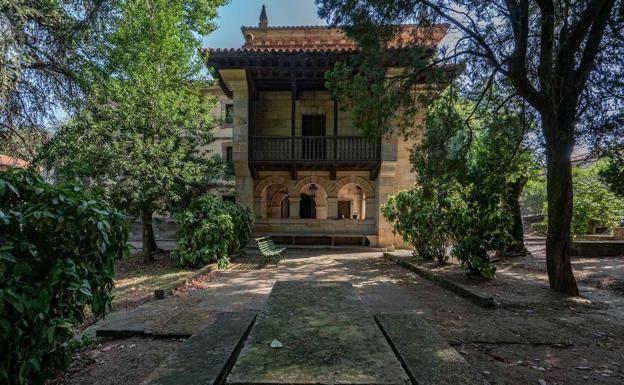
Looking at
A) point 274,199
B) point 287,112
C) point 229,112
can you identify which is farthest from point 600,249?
point 229,112

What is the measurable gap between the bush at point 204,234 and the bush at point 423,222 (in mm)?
4864

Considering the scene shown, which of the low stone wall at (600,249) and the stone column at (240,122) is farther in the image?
the stone column at (240,122)

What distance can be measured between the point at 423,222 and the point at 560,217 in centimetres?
Result: 321

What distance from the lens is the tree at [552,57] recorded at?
560 cm

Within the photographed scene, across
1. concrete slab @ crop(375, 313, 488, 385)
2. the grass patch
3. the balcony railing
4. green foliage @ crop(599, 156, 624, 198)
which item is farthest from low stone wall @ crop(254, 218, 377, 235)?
concrete slab @ crop(375, 313, 488, 385)

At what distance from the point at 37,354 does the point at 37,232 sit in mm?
Answer: 812

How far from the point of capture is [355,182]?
47.8 feet

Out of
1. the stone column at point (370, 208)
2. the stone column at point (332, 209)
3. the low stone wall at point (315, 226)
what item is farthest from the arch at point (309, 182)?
the stone column at point (370, 208)

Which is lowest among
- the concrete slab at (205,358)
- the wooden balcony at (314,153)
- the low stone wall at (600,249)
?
the low stone wall at (600,249)

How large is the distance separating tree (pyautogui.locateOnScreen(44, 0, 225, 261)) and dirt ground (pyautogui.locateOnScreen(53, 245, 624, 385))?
328 cm

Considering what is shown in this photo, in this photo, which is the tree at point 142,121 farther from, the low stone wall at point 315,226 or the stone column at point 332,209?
the stone column at point 332,209

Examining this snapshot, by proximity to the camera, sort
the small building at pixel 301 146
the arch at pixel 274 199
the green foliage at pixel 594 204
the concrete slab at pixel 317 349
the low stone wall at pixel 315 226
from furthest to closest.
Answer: the arch at pixel 274 199 < the low stone wall at pixel 315 226 < the small building at pixel 301 146 < the green foliage at pixel 594 204 < the concrete slab at pixel 317 349

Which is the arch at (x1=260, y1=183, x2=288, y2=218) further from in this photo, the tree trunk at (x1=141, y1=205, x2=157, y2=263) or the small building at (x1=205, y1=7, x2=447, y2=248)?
the tree trunk at (x1=141, y1=205, x2=157, y2=263)

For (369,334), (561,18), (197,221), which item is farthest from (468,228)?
(197,221)
